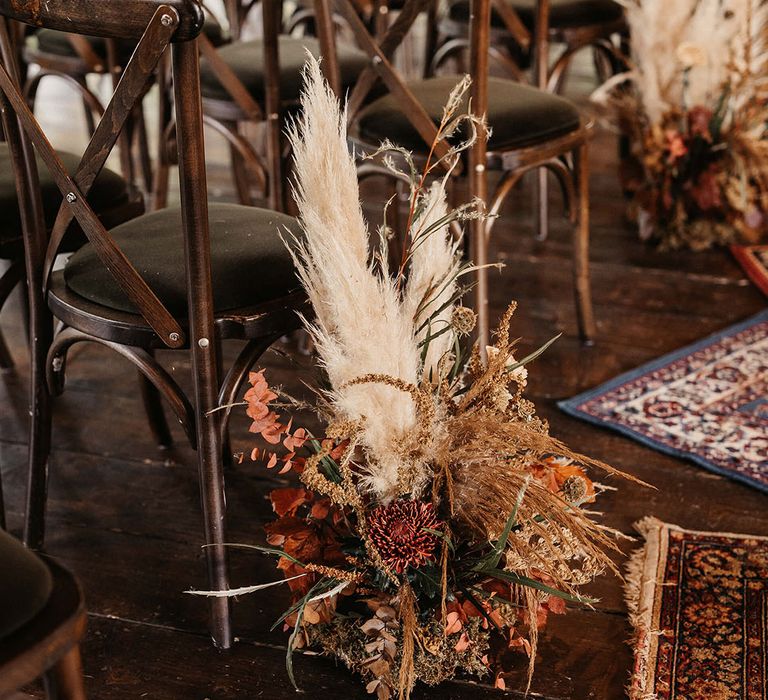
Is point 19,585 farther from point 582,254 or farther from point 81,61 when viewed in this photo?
point 81,61

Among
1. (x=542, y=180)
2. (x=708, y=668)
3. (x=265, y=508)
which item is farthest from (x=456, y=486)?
(x=542, y=180)

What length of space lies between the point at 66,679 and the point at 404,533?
19.7 inches

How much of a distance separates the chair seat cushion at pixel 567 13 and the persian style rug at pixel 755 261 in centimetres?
74

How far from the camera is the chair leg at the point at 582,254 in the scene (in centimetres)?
224

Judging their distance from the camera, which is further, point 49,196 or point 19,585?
point 49,196

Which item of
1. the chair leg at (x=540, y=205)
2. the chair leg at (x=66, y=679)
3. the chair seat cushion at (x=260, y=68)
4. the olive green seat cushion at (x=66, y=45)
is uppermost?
the olive green seat cushion at (x=66, y=45)

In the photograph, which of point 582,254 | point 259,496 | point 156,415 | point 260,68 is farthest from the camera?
point 260,68

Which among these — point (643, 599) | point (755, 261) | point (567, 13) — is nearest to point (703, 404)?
point (643, 599)

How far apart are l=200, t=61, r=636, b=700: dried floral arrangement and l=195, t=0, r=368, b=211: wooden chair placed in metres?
0.91

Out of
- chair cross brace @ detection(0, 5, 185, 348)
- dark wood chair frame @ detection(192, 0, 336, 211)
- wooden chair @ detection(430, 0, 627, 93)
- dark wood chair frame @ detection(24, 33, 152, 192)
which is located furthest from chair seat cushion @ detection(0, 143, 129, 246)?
wooden chair @ detection(430, 0, 627, 93)

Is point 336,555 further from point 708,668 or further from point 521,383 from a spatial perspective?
point 708,668

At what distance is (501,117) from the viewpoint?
205 centimetres

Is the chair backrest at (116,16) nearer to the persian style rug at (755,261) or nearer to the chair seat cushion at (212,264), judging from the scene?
the chair seat cushion at (212,264)

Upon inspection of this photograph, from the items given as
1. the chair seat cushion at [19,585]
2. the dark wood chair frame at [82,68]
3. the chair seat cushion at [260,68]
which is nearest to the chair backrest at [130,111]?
the chair seat cushion at [19,585]
